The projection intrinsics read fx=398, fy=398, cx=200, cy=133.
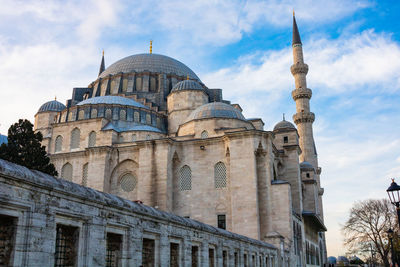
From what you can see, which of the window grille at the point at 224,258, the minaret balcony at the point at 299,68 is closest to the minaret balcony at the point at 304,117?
the minaret balcony at the point at 299,68

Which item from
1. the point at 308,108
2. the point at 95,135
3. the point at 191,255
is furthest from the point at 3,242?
the point at 308,108

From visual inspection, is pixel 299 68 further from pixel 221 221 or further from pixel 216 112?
pixel 221 221

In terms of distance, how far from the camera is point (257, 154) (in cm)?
2148

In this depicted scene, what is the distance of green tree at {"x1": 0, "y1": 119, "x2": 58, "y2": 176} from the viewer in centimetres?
1747

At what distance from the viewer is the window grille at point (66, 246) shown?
5418 mm

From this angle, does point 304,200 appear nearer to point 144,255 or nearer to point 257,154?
point 257,154

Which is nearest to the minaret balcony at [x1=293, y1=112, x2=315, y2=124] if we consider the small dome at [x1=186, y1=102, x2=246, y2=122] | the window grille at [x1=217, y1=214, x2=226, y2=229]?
the small dome at [x1=186, y1=102, x2=246, y2=122]

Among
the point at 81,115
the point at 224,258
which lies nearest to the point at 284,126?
the point at 81,115

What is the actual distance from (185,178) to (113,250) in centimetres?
1601

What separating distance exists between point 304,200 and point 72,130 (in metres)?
18.6

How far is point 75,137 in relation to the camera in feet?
85.2

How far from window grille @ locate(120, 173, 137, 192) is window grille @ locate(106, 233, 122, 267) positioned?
1710 centimetres

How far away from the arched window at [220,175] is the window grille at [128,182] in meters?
4.98

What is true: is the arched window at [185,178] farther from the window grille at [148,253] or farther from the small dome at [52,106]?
the window grille at [148,253]
